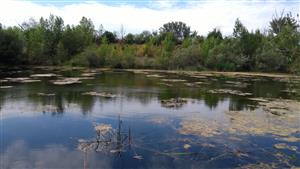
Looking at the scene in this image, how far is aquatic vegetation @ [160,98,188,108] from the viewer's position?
15.1m

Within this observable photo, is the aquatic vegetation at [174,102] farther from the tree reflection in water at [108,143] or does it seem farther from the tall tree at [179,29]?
the tall tree at [179,29]

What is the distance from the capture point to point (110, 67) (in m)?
41.3

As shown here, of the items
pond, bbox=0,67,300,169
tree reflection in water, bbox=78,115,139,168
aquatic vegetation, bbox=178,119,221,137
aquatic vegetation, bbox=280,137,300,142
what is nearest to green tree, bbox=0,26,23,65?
pond, bbox=0,67,300,169

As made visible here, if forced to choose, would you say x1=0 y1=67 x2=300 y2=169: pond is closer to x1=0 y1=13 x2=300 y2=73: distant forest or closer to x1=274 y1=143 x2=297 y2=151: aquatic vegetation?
x1=274 y1=143 x2=297 y2=151: aquatic vegetation

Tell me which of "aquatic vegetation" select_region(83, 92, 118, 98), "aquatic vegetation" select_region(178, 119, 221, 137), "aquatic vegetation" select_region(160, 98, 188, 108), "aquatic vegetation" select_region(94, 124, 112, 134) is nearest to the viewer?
"aquatic vegetation" select_region(94, 124, 112, 134)

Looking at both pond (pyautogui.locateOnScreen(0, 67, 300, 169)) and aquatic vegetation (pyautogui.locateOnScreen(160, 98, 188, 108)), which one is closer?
pond (pyautogui.locateOnScreen(0, 67, 300, 169))

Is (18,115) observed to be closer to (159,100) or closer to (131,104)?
(131,104)

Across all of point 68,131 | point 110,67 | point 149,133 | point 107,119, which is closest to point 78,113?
point 107,119

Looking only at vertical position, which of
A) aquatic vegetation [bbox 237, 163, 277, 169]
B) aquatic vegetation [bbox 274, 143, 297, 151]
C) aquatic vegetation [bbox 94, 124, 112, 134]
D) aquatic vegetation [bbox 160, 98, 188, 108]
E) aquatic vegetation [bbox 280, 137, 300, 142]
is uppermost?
aquatic vegetation [bbox 160, 98, 188, 108]

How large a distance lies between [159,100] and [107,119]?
16.7ft

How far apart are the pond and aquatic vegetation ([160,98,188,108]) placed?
0.05 metres

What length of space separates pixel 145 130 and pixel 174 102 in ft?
18.8

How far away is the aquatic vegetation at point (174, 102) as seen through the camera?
49.6 ft

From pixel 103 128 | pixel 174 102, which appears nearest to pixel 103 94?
pixel 174 102
